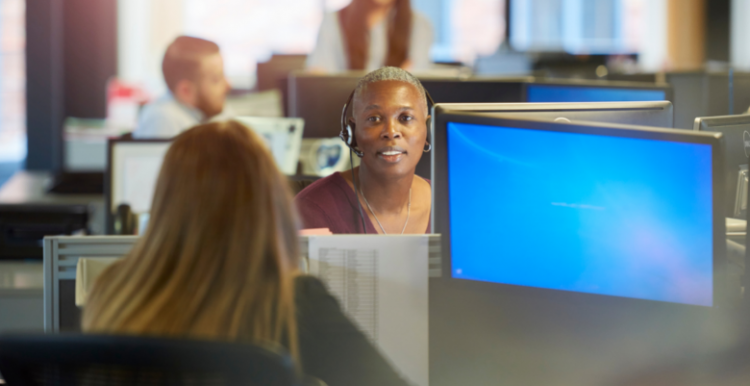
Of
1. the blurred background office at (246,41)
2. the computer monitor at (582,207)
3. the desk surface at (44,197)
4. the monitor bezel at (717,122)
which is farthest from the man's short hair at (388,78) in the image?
the blurred background office at (246,41)

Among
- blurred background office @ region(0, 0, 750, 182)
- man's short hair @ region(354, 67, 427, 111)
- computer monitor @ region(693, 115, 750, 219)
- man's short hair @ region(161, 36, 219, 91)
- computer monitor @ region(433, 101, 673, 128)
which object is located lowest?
computer monitor @ region(693, 115, 750, 219)

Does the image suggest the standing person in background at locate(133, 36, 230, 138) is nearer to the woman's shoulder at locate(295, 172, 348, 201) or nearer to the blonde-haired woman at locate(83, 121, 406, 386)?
the woman's shoulder at locate(295, 172, 348, 201)

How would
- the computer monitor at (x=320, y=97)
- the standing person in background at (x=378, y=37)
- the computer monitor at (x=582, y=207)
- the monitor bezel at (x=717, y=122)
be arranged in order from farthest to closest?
the standing person in background at (x=378, y=37), the computer monitor at (x=320, y=97), the monitor bezel at (x=717, y=122), the computer monitor at (x=582, y=207)

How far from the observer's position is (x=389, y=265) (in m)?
1.07

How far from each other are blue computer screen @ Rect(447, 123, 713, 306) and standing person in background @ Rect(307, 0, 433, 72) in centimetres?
177

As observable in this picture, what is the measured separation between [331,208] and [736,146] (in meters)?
0.86

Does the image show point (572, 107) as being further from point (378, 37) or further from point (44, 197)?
point (44, 197)

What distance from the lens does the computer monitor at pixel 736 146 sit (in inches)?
55.4

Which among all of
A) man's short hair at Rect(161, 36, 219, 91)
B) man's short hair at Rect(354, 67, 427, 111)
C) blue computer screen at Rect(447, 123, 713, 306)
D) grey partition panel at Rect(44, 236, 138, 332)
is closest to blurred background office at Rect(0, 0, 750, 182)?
man's short hair at Rect(161, 36, 219, 91)

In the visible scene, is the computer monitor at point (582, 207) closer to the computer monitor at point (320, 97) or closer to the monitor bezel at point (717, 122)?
the monitor bezel at point (717, 122)

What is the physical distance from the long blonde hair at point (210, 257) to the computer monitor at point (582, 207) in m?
0.36

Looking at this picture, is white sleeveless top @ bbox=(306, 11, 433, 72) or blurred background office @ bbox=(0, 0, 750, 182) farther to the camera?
blurred background office @ bbox=(0, 0, 750, 182)

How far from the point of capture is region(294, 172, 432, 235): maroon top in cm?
142

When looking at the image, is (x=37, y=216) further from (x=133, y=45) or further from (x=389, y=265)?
(x=133, y=45)
